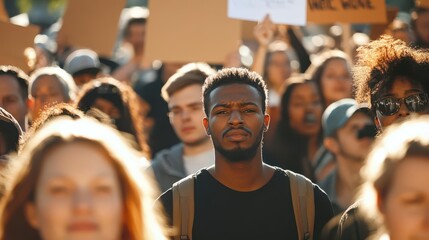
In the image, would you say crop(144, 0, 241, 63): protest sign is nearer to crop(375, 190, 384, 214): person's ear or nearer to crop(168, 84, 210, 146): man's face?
crop(168, 84, 210, 146): man's face

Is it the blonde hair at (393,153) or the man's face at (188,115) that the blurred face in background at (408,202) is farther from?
the man's face at (188,115)

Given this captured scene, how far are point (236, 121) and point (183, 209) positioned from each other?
0.55 metres

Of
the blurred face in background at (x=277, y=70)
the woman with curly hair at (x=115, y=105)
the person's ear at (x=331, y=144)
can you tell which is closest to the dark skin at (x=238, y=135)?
the woman with curly hair at (x=115, y=105)

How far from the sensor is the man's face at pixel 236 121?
6.25m

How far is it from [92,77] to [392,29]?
248 centimetres

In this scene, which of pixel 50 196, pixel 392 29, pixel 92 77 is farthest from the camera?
pixel 392 29

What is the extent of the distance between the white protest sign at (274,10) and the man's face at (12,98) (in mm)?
1618

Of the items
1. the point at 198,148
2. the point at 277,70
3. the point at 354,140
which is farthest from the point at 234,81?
the point at 277,70

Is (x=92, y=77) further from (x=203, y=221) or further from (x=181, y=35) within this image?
(x=203, y=221)

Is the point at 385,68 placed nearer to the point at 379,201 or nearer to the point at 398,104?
the point at 398,104

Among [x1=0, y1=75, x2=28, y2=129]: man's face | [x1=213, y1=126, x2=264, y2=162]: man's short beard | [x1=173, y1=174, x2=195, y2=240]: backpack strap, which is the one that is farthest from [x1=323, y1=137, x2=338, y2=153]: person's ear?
[x1=173, y1=174, x2=195, y2=240]: backpack strap

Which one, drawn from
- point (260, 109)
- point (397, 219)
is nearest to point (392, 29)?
point (260, 109)

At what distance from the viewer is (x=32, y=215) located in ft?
13.4

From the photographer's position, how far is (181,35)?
9250mm
